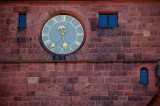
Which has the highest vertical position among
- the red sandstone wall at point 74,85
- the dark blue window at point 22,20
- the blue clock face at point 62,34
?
the dark blue window at point 22,20

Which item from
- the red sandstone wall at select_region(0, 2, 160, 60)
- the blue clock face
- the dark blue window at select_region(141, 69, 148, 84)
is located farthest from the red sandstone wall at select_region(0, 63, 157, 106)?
the blue clock face

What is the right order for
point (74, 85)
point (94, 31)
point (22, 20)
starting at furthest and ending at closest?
point (22, 20) → point (94, 31) → point (74, 85)

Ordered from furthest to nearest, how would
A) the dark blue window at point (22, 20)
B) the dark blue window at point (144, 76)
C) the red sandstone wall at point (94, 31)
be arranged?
the dark blue window at point (22, 20) < the red sandstone wall at point (94, 31) < the dark blue window at point (144, 76)

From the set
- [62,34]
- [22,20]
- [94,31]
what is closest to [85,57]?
[94,31]

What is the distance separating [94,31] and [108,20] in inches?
31.2

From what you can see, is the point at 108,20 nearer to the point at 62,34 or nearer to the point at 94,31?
the point at 94,31

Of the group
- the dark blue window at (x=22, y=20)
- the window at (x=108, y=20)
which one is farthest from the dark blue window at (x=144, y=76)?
the dark blue window at (x=22, y=20)

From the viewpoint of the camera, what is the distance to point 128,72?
24.7m

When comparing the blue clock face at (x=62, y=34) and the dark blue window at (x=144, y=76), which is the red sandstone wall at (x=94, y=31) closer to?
the blue clock face at (x=62, y=34)

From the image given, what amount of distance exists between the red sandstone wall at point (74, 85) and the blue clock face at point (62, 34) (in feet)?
2.57

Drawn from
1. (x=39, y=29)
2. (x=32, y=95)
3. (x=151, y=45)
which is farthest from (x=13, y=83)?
(x=151, y=45)

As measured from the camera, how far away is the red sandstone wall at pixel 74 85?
24422 millimetres

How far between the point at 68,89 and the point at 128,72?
2.48 m

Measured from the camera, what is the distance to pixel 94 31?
2538cm
